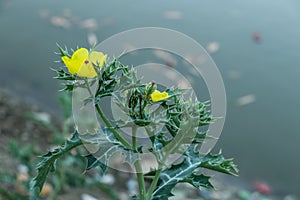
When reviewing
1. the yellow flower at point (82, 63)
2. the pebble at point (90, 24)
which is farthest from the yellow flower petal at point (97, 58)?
the pebble at point (90, 24)

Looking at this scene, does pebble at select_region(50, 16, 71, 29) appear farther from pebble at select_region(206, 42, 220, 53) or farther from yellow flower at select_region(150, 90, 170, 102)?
yellow flower at select_region(150, 90, 170, 102)

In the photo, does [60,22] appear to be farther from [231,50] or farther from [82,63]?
[82,63]

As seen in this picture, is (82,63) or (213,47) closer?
(82,63)

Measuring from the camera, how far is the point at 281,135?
9.22 ft

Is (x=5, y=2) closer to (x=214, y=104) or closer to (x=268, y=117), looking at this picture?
(x=268, y=117)

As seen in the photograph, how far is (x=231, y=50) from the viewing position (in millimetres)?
3289

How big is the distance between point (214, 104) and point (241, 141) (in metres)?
1.91

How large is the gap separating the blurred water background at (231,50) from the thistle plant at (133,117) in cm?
187

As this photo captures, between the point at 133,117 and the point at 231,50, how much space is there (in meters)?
2.65

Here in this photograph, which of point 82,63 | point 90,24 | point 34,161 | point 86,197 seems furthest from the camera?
point 90,24

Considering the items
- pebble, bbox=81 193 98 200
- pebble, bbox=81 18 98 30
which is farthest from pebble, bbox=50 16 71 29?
pebble, bbox=81 193 98 200

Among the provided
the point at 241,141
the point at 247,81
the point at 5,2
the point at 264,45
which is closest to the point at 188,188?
the point at 241,141

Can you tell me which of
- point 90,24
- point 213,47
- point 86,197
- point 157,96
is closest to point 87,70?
point 157,96

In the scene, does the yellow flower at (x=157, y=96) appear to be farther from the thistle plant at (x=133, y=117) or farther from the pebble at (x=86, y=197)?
the pebble at (x=86, y=197)
